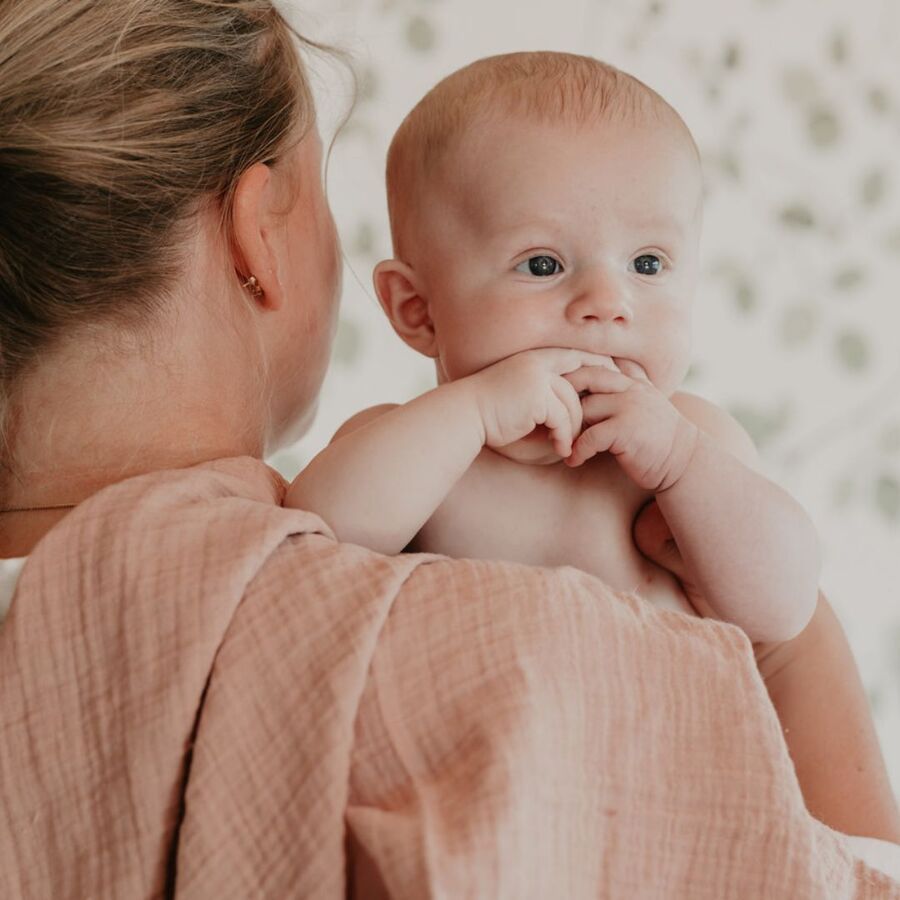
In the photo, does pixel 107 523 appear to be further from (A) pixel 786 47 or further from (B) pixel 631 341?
(A) pixel 786 47

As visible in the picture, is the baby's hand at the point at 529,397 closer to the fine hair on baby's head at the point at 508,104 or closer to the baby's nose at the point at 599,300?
the baby's nose at the point at 599,300

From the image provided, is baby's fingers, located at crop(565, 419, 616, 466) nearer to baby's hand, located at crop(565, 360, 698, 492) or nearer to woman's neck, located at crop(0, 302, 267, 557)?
baby's hand, located at crop(565, 360, 698, 492)

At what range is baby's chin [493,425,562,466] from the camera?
1067mm

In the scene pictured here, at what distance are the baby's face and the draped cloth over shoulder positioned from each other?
0.84ft

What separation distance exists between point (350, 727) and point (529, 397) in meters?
0.32

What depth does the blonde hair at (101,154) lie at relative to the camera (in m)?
0.96

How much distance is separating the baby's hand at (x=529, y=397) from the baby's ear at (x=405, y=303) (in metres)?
0.14

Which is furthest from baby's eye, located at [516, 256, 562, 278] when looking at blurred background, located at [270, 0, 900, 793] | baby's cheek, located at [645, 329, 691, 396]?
blurred background, located at [270, 0, 900, 793]

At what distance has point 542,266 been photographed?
1045 millimetres

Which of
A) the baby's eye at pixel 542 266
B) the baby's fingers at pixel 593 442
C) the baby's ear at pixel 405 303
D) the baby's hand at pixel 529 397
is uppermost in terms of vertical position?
the baby's eye at pixel 542 266

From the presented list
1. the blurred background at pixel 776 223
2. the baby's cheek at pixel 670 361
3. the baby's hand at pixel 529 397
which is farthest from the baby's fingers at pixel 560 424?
the blurred background at pixel 776 223

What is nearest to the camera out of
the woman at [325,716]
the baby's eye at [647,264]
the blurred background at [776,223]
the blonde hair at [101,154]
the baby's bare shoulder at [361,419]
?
A: the woman at [325,716]

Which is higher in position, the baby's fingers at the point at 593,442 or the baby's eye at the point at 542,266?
the baby's eye at the point at 542,266

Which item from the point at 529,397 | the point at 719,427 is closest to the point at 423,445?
the point at 529,397
